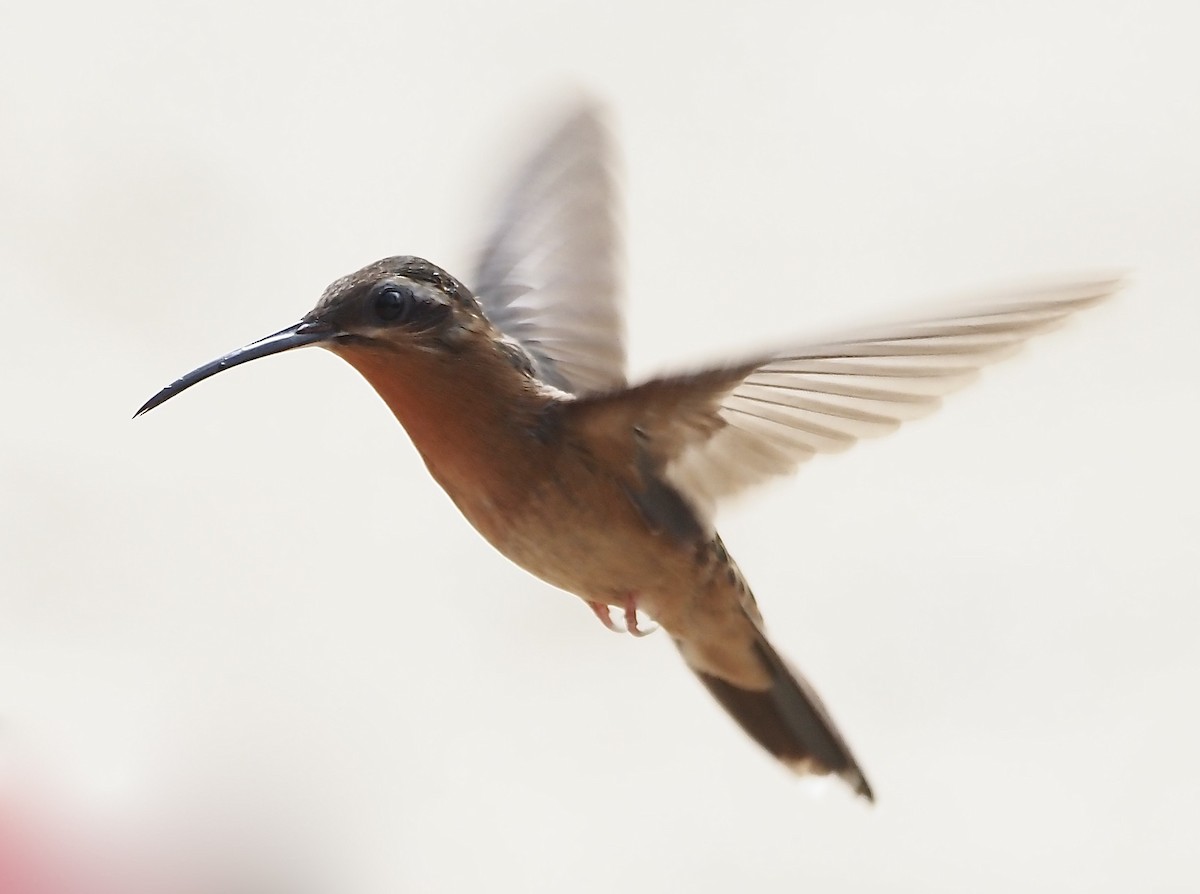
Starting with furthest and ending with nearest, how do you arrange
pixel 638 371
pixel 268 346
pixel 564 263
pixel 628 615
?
pixel 638 371
pixel 564 263
pixel 628 615
pixel 268 346

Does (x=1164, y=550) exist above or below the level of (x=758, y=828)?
above

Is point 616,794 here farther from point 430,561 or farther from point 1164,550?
point 1164,550

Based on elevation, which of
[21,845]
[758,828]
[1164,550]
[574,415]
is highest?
[574,415]

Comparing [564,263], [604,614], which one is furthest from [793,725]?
[564,263]

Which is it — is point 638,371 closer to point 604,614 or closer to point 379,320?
point 604,614

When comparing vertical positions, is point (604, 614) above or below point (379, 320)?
below

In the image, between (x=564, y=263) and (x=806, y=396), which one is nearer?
(x=806, y=396)

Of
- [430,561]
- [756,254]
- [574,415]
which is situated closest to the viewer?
[574,415]

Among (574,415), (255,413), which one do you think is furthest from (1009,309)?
(255,413)
